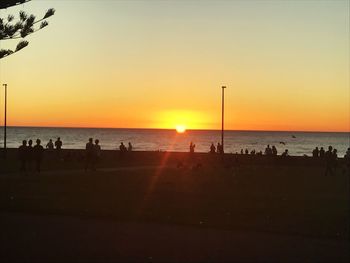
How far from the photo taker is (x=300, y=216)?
40.3 feet

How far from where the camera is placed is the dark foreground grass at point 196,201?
11391mm

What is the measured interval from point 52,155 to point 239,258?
33.2m

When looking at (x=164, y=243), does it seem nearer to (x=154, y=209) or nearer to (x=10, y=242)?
(x=10, y=242)

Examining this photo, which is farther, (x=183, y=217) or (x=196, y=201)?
(x=196, y=201)

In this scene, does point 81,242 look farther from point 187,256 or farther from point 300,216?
point 300,216

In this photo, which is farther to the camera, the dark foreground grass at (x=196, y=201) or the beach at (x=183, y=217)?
the dark foreground grass at (x=196, y=201)

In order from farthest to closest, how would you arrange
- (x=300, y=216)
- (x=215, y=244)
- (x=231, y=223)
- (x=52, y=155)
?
(x=52, y=155) → (x=300, y=216) → (x=231, y=223) → (x=215, y=244)

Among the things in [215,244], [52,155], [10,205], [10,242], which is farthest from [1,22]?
[52,155]

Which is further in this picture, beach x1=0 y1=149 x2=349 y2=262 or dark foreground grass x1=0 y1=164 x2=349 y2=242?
dark foreground grass x1=0 y1=164 x2=349 y2=242

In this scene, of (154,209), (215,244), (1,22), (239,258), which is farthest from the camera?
(1,22)

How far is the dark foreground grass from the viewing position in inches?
448

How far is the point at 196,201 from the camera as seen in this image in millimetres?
14883

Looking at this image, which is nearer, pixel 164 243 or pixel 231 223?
pixel 164 243

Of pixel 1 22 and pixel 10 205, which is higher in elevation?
pixel 1 22
